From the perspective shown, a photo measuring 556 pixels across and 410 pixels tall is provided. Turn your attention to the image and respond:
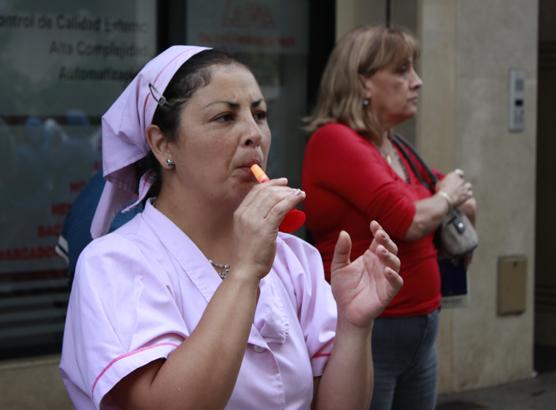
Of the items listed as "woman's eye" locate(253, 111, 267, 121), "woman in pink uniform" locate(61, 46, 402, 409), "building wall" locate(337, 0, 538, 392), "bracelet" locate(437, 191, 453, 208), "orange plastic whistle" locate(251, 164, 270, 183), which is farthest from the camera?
"building wall" locate(337, 0, 538, 392)

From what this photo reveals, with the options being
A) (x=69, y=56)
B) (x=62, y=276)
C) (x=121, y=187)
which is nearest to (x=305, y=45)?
(x=69, y=56)

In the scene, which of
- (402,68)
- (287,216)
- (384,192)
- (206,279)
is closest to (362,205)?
(384,192)

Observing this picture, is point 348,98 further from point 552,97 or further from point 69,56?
point 552,97

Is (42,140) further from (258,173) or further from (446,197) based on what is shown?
(258,173)

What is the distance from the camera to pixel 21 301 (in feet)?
19.3

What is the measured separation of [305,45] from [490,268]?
5.95 ft

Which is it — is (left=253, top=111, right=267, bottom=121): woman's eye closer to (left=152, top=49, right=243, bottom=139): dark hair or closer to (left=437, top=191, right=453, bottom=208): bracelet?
(left=152, top=49, right=243, bottom=139): dark hair

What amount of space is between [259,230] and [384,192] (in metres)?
1.66

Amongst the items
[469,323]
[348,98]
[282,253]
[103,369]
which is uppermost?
[348,98]

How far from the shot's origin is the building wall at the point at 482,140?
262 inches

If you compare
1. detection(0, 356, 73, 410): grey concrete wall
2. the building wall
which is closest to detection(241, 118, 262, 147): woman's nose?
detection(0, 356, 73, 410): grey concrete wall

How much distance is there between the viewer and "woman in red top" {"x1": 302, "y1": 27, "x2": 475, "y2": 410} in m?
3.91

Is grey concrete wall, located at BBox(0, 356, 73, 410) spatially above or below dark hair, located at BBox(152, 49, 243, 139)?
below

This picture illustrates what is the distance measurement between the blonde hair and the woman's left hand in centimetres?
158
